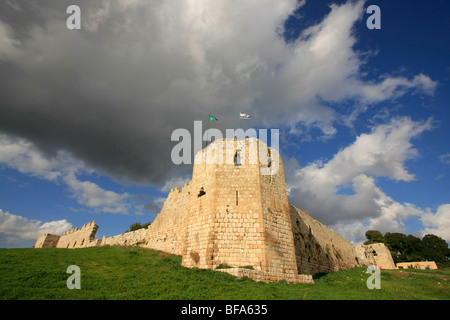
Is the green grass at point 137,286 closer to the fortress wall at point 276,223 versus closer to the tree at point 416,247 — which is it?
the fortress wall at point 276,223

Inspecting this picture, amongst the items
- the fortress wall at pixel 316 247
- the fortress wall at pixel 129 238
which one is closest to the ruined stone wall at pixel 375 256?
the fortress wall at pixel 316 247

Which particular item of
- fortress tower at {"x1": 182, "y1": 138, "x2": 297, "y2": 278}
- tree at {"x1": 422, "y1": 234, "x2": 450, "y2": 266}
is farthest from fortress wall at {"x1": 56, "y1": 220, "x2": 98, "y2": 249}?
tree at {"x1": 422, "y1": 234, "x2": 450, "y2": 266}

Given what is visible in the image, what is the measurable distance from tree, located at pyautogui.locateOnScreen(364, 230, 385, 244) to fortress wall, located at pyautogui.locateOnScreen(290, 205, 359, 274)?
33.4m

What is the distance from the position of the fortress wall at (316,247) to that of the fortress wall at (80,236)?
31.8 meters

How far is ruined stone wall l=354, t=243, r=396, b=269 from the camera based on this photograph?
37.4m

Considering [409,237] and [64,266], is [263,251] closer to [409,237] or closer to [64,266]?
[64,266]

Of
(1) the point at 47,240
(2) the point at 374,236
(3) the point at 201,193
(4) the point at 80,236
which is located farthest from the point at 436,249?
(1) the point at 47,240

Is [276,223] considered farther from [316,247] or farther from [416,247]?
[416,247]

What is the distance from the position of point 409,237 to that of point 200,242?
69548 mm

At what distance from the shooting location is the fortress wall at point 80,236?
37.5m

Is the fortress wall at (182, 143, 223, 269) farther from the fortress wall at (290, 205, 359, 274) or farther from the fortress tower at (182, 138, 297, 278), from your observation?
the fortress wall at (290, 205, 359, 274)

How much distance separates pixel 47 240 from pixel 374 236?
77.5m

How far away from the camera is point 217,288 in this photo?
371 inches
